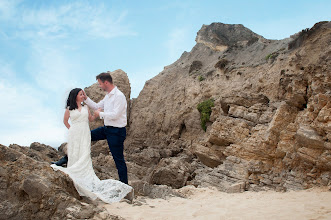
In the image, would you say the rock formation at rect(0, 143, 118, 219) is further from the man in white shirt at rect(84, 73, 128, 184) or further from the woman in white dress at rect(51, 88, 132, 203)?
the man in white shirt at rect(84, 73, 128, 184)

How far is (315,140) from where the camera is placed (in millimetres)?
8711

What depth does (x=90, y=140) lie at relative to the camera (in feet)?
17.6

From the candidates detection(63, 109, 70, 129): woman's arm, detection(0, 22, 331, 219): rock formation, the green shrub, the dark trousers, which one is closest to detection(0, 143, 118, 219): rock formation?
detection(0, 22, 331, 219): rock formation

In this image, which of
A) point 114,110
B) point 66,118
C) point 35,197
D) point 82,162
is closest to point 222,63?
point 114,110

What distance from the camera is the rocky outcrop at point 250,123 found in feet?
30.3

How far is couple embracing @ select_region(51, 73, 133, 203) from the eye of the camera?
4.80m

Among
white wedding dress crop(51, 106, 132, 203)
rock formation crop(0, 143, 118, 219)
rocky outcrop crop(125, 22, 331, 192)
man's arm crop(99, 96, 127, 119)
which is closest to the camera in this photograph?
rock formation crop(0, 143, 118, 219)

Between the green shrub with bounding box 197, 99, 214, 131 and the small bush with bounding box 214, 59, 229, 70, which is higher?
the small bush with bounding box 214, 59, 229, 70

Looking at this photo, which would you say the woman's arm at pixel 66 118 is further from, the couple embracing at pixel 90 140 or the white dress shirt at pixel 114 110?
the white dress shirt at pixel 114 110

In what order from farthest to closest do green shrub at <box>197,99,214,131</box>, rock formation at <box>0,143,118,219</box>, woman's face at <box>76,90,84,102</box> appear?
1. green shrub at <box>197,99,214,131</box>
2. woman's face at <box>76,90,84,102</box>
3. rock formation at <box>0,143,118,219</box>

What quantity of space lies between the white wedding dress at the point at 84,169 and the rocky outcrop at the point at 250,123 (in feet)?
17.7

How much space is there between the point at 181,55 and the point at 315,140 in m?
24.3

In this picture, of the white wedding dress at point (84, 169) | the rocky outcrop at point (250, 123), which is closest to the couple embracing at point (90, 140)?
the white wedding dress at point (84, 169)

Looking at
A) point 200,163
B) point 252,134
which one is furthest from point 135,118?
point 252,134
